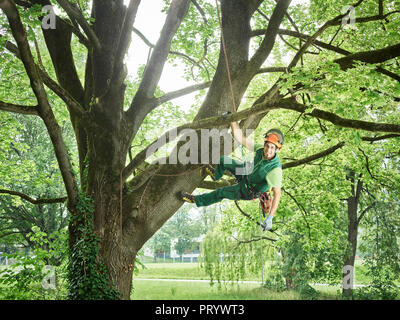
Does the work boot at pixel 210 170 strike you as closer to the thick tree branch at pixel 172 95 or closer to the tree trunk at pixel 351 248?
the thick tree branch at pixel 172 95

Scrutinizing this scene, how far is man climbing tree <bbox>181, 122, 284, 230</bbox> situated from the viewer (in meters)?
3.92

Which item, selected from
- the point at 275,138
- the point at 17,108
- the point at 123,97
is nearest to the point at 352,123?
the point at 275,138

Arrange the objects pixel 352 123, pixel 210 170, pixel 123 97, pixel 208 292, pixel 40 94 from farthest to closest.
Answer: pixel 208 292 < pixel 123 97 < pixel 210 170 < pixel 40 94 < pixel 352 123

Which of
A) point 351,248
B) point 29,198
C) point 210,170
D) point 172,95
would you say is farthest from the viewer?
point 351,248

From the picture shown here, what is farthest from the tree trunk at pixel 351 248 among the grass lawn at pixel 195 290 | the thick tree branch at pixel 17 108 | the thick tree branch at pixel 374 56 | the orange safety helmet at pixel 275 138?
the thick tree branch at pixel 17 108

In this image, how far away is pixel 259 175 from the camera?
160 inches

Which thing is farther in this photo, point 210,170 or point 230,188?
point 210,170

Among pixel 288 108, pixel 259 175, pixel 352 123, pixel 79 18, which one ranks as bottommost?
pixel 259 175

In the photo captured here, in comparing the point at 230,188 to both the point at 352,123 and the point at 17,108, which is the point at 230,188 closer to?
the point at 352,123

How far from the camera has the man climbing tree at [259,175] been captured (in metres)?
3.92

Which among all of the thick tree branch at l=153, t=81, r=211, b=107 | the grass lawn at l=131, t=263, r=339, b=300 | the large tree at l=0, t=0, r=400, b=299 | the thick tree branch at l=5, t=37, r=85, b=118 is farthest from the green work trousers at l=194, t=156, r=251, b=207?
the grass lawn at l=131, t=263, r=339, b=300

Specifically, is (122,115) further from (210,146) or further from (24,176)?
(24,176)

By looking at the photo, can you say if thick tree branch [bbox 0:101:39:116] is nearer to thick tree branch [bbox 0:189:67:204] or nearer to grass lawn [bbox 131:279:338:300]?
thick tree branch [bbox 0:189:67:204]
